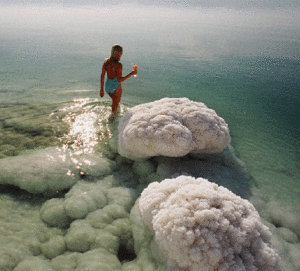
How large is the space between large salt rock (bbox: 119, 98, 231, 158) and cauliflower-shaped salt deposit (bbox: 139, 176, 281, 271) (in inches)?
46.3

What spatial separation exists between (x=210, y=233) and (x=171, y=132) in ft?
5.69

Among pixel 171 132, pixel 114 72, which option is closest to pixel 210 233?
pixel 171 132

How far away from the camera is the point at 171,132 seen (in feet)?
10.6

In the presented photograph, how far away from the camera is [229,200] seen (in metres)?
2.10

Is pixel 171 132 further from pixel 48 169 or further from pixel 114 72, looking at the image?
pixel 114 72

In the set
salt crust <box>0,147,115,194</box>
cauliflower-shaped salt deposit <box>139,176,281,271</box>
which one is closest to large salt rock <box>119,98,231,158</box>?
salt crust <box>0,147,115,194</box>

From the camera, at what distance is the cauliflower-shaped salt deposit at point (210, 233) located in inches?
68.2

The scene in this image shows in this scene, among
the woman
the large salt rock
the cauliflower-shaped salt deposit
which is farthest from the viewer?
the woman

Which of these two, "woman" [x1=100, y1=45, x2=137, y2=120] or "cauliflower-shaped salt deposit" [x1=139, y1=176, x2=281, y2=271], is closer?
"cauliflower-shaped salt deposit" [x1=139, y1=176, x2=281, y2=271]

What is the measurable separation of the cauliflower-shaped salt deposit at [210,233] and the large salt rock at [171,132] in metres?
1.18

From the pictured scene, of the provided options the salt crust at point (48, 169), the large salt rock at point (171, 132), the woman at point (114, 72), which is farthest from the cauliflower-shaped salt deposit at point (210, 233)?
the woman at point (114, 72)

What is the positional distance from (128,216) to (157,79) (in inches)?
320

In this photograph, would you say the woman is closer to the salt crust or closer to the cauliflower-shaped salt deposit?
the salt crust

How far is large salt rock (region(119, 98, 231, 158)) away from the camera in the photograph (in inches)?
127
